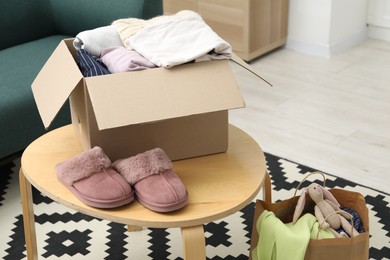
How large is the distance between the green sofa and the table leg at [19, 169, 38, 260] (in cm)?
49

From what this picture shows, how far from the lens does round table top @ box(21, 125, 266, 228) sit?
4.74 feet

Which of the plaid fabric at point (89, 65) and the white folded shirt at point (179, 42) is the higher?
the white folded shirt at point (179, 42)

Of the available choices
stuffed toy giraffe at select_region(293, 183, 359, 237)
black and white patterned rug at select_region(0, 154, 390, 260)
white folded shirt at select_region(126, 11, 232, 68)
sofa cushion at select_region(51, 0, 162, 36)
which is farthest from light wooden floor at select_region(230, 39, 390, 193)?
white folded shirt at select_region(126, 11, 232, 68)

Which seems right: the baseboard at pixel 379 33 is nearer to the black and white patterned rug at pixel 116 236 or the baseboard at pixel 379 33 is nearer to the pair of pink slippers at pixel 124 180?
the black and white patterned rug at pixel 116 236

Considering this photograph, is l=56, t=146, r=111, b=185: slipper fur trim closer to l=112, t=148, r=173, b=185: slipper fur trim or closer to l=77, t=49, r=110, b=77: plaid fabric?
l=112, t=148, r=173, b=185: slipper fur trim

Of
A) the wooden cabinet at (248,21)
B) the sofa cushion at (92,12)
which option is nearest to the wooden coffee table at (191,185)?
the sofa cushion at (92,12)

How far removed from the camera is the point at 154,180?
148 centimetres

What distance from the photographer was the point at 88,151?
1.54 m

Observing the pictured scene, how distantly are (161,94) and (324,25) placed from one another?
2161mm

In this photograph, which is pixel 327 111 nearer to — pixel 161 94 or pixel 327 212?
pixel 327 212

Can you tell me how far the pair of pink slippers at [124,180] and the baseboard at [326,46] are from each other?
217 centimetres

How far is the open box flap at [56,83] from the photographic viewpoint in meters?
1.55

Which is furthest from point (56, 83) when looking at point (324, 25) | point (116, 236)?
point (324, 25)

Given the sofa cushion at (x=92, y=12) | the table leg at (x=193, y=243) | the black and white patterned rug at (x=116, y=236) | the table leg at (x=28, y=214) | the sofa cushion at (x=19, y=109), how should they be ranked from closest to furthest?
the table leg at (x=193, y=243) → the table leg at (x=28, y=214) → the black and white patterned rug at (x=116, y=236) → the sofa cushion at (x=19, y=109) → the sofa cushion at (x=92, y=12)
